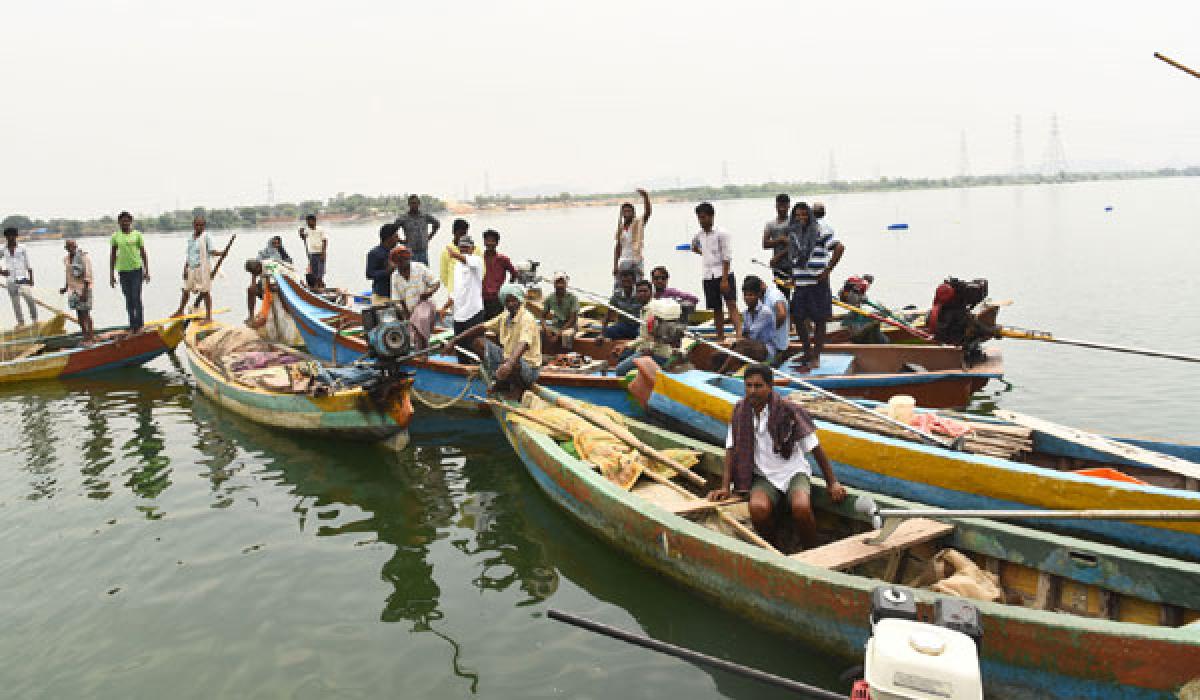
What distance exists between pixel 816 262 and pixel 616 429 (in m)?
3.80

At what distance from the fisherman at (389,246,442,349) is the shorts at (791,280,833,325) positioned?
14.1ft

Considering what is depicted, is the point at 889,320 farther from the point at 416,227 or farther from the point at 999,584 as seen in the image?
the point at 416,227

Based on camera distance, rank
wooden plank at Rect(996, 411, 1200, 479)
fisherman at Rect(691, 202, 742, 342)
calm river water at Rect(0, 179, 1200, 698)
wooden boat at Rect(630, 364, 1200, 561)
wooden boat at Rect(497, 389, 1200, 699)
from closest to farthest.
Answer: wooden boat at Rect(497, 389, 1200, 699) → wooden boat at Rect(630, 364, 1200, 561) → calm river water at Rect(0, 179, 1200, 698) → wooden plank at Rect(996, 411, 1200, 479) → fisherman at Rect(691, 202, 742, 342)

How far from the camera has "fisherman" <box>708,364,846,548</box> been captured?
17.8 feet

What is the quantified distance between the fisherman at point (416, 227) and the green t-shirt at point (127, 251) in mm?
4681

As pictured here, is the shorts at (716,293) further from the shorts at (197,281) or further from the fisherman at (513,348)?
the shorts at (197,281)

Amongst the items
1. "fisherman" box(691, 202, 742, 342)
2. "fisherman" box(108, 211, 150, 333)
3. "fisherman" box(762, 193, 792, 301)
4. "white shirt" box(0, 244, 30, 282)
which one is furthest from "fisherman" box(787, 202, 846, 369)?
"white shirt" box(0, 244, 30, 282)

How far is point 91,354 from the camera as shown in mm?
13703

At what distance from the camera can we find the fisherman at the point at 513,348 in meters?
8.32

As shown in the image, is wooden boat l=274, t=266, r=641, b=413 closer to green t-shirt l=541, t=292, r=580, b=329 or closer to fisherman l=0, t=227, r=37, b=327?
green t-shirt l=541, t=292, r=580, b=329

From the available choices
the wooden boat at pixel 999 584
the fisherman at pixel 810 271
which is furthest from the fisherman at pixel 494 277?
the wooden boat at pixel 999 584

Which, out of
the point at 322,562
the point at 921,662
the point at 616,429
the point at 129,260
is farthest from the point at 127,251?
the point at 921,662

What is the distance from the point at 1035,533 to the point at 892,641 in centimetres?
193

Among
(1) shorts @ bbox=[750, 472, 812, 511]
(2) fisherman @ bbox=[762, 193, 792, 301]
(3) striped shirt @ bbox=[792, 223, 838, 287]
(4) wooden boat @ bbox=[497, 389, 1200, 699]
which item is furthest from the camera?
(2) fisherman @ bbox=[762, 193, 792, 301]
